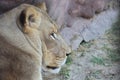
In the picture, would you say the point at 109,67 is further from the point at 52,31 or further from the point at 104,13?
the point at 52,31

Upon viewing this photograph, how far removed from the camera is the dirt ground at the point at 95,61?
3.22m

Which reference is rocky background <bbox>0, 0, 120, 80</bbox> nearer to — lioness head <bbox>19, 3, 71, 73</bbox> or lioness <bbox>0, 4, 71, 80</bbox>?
Answer: lioness head <bbox>19, 3, 71, 73</bbox>

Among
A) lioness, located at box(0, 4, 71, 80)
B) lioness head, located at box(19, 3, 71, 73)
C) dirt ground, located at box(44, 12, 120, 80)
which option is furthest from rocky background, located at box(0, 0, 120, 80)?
lioness, located at box(0, 4, 71, 80)

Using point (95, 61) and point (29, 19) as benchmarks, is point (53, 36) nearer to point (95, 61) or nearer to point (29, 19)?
point (29, 19)

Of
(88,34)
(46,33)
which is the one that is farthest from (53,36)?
(88,34)

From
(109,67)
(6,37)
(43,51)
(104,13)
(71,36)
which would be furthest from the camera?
(104,13)

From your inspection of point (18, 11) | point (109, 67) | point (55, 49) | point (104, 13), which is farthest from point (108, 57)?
point (18, 11)

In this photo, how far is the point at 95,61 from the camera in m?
3.46

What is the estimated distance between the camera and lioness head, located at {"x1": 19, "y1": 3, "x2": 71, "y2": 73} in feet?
6.91

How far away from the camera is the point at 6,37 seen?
209cm

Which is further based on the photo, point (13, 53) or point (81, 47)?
point (81, 47)

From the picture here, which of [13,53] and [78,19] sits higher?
[78,19]

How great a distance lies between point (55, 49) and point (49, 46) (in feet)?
0.24

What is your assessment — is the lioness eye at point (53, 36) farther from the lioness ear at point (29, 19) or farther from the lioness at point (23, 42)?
the lioness ear at point (29, 19)
